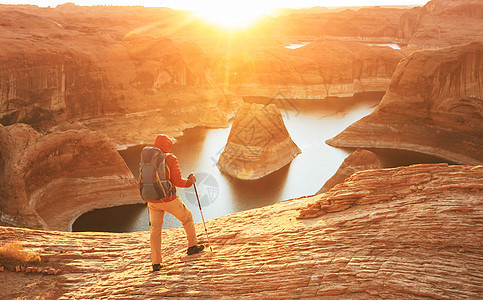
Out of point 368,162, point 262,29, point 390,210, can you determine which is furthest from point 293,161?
point 262,29

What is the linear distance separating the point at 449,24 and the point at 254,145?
285ft

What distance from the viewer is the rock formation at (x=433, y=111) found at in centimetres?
3553

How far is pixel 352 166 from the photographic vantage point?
81.3 feet

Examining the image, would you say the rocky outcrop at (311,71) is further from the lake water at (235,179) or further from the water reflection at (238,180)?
the lake water at (235,179)

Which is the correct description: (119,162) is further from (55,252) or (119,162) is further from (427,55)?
(427,55)

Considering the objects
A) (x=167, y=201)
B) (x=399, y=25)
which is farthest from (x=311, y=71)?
(x=399, y=25)

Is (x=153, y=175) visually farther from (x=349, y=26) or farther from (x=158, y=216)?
(x=349, y=26)

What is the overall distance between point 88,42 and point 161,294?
141 ft

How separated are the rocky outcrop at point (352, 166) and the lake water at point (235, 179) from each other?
4016mm

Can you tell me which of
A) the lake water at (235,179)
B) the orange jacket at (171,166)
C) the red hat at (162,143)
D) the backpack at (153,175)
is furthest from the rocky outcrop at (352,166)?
the backpack at (153,175)

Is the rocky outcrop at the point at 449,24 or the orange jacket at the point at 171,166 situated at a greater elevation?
the rocky outcrop at the point at 449,24

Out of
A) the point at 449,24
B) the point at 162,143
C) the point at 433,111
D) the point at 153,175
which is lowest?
the point at 433,111

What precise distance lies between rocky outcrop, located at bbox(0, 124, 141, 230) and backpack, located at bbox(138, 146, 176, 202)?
15.6m

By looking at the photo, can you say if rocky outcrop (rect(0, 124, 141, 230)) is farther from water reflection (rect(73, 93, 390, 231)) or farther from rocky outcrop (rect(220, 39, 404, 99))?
rocky outcrop (rect(220, 39, 404, 99))
